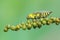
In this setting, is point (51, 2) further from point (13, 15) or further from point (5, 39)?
point (5, 39)

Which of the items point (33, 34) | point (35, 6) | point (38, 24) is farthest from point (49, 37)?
point (38, 24)

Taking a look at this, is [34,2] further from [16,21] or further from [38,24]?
[38,24]

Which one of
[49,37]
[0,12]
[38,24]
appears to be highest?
[0,12]

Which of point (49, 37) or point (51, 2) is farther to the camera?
point (51, 2)

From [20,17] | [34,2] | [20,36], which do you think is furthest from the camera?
[34,2]

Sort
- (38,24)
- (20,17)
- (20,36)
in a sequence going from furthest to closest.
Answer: (20,17) < (20,36) < (38,24)

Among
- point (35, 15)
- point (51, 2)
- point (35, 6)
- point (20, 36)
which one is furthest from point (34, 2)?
point (35, 15)

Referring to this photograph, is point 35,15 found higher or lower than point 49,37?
higher
